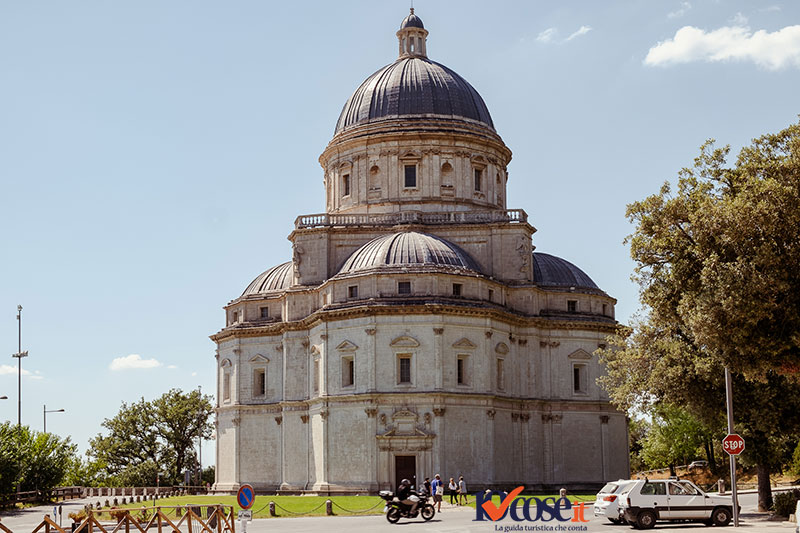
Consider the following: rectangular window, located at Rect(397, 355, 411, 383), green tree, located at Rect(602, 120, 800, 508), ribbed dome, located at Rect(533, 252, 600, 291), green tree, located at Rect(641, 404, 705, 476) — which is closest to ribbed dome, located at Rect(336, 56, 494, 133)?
ribbed dome, located at Rect(533, 252, 600, 291)

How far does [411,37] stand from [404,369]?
96.9 ft

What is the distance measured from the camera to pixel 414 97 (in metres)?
71.6

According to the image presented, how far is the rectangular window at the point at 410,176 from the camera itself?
229ft

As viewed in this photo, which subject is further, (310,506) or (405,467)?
(405,467)

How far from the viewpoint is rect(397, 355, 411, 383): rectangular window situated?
60312 mm

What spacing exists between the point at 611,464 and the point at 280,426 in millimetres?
22536

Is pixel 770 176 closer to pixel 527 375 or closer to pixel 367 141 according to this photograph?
pixel 527 375

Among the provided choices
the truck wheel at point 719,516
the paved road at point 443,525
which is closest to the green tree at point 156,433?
the paved road at point 443,525

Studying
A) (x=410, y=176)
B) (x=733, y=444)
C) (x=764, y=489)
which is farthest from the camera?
(x=410, y=176)

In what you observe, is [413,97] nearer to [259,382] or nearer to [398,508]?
[259,382]

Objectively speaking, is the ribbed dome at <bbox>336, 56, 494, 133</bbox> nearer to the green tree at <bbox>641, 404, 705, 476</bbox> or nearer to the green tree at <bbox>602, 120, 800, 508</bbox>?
the green tree at <bbox>641, 404, 705, 476</bbox>

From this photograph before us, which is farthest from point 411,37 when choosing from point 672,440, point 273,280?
point 672,440

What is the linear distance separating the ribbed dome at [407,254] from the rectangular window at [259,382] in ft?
35.3

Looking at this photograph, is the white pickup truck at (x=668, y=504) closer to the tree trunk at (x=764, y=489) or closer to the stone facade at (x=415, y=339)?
the tree trunk at (x=764, y=489)
